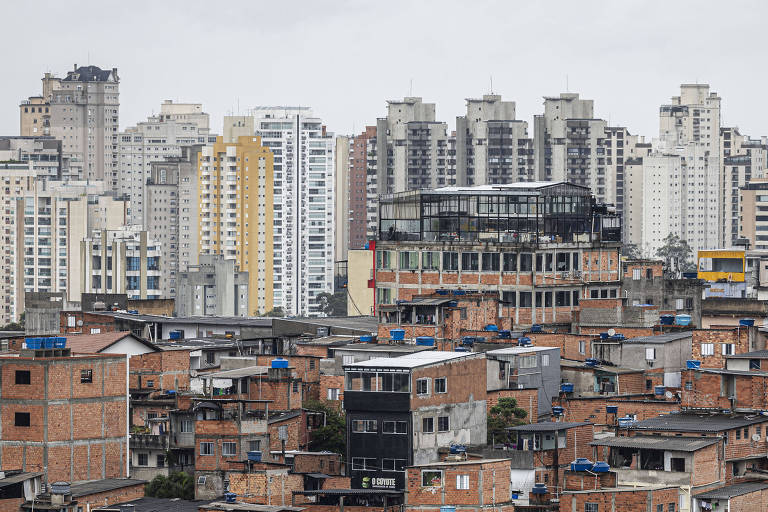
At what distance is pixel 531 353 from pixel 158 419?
1178 cm

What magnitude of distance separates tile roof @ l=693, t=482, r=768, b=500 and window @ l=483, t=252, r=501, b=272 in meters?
33.0

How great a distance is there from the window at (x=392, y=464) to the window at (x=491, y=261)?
31.5 metres

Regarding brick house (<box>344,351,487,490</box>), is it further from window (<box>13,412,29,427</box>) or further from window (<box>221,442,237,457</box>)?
window (<box>13,412,29,427</box>)

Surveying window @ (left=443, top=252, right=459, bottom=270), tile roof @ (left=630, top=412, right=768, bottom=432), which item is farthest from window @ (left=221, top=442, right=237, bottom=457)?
window @ (left=443, top=252, right=459, bottom=270)

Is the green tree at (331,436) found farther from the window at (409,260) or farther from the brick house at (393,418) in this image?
the window at (409,260)

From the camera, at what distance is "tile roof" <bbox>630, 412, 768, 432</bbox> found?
177 feet

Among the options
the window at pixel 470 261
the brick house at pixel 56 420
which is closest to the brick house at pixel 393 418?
the brick house at pixel 56 420

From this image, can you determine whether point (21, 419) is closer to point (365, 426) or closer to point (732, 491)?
point (365, 426)

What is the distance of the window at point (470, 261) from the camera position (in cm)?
8556

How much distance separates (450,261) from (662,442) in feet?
112

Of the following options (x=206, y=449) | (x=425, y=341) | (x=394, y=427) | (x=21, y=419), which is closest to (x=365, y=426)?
(x=394, y=427)

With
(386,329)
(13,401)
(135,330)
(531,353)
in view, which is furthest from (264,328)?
(13,401)

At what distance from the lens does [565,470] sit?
175ft

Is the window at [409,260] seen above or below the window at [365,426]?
above
